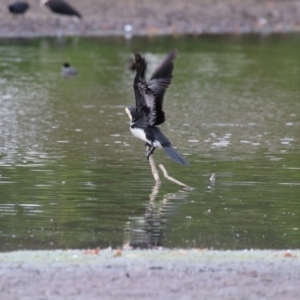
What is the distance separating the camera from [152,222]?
9.31m

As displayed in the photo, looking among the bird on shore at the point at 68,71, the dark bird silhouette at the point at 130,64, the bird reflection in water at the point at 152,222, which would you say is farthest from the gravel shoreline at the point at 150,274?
the dark bird silhouette at the point at 130,64

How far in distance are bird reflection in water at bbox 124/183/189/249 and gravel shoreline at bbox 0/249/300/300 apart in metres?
0.53

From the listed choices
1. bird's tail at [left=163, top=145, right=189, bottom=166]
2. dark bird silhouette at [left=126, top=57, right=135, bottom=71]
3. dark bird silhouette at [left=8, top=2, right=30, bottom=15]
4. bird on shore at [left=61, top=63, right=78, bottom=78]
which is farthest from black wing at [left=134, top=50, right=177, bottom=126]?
dark bird silhouette at [left=8, top=2, right=30, bottom=15]

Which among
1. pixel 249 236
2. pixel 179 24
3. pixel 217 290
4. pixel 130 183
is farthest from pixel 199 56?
pixel 217 290

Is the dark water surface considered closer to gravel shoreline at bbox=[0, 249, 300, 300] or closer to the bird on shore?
the bird on shore

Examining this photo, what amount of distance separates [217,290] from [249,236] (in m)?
1.93

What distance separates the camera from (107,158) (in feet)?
42.0

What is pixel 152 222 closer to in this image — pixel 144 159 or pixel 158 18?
pixel 144 159

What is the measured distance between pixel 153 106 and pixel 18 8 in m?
19.9

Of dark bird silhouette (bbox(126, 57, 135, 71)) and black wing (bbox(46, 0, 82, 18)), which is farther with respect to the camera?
black wing (bbox(46, 0, 82, 18))

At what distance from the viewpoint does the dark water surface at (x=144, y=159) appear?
899 cm

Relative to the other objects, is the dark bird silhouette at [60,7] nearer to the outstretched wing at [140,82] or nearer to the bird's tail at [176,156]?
the outstretched wing at [140,82]

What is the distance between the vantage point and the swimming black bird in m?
10.9

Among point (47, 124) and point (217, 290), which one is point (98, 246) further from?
point (47, 124)
